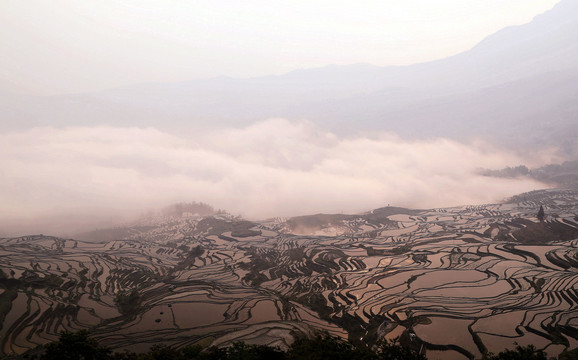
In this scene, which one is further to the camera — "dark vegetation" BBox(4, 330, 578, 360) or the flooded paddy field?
the flooded paddy field

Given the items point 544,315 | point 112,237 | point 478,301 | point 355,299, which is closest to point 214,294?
point 355,299

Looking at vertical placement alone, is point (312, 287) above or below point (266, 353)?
below

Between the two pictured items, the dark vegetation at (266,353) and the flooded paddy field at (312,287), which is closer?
the dark vegetation at (266,353)

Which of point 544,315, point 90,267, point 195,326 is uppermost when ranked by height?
point 90,267

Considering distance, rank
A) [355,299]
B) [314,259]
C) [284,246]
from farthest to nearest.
A: [284,246], [314,259], [355,299]

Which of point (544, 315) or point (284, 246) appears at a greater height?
point (284, 246)

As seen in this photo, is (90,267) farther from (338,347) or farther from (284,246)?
(338,347)

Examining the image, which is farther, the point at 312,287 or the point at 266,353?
the point at 312,287

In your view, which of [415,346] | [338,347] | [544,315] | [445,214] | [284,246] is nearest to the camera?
[338,347]
